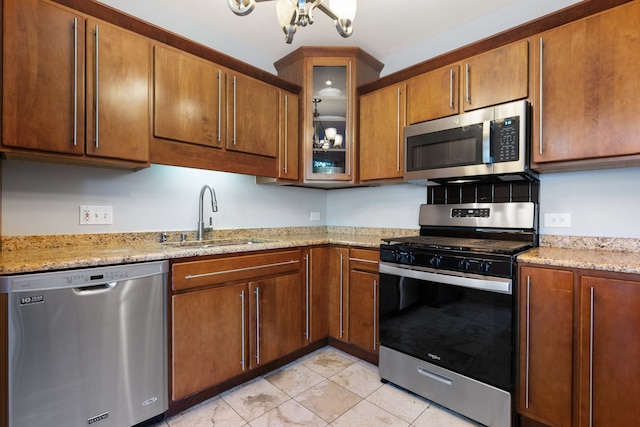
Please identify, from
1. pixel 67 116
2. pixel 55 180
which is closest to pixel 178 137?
pixel 67 116

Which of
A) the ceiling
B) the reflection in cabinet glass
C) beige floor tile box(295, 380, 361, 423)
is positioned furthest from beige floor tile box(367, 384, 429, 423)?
the ceiling

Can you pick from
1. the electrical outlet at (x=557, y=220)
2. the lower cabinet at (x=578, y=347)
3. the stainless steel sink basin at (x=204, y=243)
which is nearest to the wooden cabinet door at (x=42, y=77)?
the stainless steel sink basin at (x=204, y=243)

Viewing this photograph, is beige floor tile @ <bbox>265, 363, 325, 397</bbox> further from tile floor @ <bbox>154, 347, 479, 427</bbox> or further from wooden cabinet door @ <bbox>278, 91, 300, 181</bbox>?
wooden cabinet door @ <bbox>278, 91, 300, 181</bbox>

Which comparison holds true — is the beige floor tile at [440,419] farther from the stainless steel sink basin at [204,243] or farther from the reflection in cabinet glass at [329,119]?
the reflection in cabinet glass at [329,119]

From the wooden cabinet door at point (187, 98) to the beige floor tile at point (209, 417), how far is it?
160cm

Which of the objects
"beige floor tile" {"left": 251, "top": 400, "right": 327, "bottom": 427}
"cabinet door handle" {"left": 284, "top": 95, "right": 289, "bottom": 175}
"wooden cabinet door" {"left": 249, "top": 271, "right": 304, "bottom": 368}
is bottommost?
"beige floor tile" {"left": 251, "top": 400, "right": 327, "bottom": 427}

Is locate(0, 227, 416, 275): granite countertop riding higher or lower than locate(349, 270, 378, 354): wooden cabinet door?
higher

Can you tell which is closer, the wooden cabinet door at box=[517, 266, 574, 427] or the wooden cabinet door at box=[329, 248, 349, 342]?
the wooden cabinet door at box=[517, 266, 574, 427]

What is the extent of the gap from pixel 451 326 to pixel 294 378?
1.10m

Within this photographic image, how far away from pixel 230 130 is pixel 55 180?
1.05 metres

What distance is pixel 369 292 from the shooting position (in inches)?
86.8

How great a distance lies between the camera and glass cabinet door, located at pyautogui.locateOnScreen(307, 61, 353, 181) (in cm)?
253

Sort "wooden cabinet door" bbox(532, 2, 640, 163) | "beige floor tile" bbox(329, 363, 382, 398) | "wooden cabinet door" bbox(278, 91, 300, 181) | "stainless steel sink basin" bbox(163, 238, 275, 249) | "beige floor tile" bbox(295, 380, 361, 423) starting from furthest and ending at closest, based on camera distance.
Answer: "wooden cabinet door" bbox(278, 91, 300, 181)
"stainless steel sink basin" bbox(163, 238, 275, 249)
"beige floor tile" bbox(329, 363, 382, 398)
"beige floor tile" bbox(295, 380, 361, 423)
"wooden cabinet door" bbox(532, 2, 640, 163)

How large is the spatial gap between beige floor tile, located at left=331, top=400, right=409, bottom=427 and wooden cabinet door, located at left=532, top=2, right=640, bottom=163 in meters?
1.67
